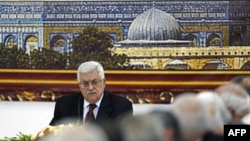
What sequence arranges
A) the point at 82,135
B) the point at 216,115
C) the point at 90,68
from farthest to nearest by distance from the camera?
the point at 90,68, the point at 216,115, the point at 82,135

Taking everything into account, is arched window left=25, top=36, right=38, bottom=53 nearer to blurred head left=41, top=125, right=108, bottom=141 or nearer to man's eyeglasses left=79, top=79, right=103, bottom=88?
man's eyeglasses left=79, top=79, right=103, bottom=88

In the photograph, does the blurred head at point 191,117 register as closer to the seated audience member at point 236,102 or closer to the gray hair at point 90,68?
the seated audience member at point 236,102

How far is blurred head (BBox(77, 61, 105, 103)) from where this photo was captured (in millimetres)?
1845

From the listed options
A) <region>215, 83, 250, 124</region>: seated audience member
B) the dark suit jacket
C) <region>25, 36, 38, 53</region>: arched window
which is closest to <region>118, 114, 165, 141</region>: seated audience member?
<region>215, 83, 250, 124</region>: seated audience member

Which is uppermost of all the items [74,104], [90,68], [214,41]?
[214,41]

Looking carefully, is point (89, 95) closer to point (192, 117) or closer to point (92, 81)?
point (92, 81)

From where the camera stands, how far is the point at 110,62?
77.1 inches

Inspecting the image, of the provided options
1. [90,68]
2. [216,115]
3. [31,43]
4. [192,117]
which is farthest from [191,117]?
[31,43]

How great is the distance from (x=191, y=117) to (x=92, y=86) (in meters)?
1.05

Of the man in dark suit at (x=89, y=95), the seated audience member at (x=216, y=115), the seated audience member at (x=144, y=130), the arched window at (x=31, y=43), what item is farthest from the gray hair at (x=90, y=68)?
the seated audience member at (x=144, y=130)

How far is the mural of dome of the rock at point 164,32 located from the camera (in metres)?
1.93

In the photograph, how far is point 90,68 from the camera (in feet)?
6.03

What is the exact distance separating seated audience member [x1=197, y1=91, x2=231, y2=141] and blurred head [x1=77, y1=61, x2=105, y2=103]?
87cm

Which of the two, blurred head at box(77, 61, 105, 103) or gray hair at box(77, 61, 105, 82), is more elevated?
gray hair at box(77, 61, 105, 82)
